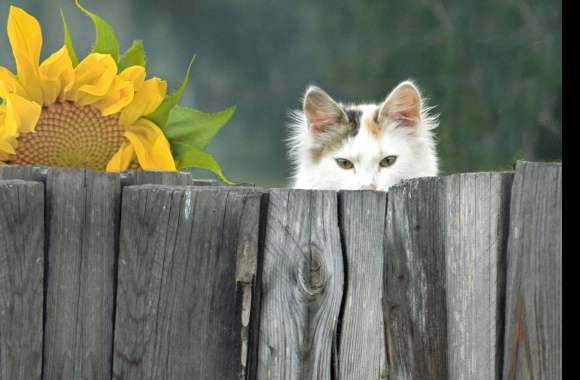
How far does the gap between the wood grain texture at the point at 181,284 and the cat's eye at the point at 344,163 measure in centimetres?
140

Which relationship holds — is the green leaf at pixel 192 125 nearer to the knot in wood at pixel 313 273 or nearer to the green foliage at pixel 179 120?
the green foliage at pixel 179 120

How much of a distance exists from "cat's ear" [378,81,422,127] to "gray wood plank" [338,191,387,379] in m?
1.35

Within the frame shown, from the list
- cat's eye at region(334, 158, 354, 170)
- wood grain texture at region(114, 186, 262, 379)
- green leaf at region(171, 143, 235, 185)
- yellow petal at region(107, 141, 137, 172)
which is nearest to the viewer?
wood grain texture at region(114, 186, 262, 379)

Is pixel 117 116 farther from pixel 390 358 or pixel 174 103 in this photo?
pixel 390 358

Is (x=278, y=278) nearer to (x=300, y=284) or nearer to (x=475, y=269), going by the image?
(x=300, y=284)

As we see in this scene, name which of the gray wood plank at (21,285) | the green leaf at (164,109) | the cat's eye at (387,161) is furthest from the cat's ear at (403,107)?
the gray wood plank at (21,285)

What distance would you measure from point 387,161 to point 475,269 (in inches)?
61.0

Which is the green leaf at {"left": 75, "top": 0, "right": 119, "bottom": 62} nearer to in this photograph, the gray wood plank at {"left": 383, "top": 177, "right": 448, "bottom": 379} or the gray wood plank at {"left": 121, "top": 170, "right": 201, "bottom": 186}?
the gray wood plank at {"left": 121, "top": 170, "right": 201, "bottom": 186}

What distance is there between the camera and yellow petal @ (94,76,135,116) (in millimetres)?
2816

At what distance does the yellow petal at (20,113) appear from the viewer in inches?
107

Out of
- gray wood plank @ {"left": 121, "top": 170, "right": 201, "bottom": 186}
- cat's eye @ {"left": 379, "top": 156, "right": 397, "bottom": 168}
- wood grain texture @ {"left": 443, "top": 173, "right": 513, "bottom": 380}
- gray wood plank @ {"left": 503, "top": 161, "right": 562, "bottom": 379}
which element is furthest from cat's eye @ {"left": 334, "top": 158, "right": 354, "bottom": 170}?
gray wood plank @ {"left": 503, "top": 161, "right": 562, "bottom": 379}

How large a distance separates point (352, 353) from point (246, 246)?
36 cm

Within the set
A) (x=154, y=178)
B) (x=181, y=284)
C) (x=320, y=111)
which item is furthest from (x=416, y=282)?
(x=320, y=111)

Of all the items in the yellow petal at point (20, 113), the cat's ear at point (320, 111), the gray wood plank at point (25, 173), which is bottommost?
the gray wood plank at point (25, 173)
